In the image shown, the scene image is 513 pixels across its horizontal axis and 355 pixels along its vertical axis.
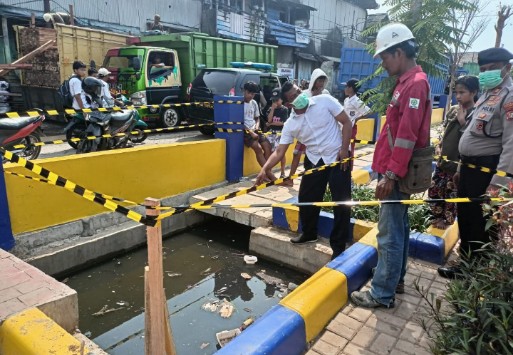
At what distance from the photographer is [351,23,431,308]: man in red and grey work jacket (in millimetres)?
2445

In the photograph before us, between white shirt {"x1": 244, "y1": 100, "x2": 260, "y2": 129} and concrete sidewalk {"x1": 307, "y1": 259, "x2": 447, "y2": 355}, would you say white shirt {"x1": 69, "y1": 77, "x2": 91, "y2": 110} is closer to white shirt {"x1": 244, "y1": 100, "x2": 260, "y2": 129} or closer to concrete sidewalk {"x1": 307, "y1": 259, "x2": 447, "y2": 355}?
white shirt {"x1": 244, "y1": 100, "x2": 260, "y2": 129}

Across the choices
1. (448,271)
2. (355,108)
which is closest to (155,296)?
(448,271)

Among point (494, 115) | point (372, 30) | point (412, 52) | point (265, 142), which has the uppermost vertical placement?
point (372, 30)

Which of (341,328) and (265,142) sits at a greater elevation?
(265,142)

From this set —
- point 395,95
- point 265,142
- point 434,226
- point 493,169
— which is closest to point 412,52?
point 395,95

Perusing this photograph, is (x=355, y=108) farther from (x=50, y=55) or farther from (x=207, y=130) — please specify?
(x=50, y=55)

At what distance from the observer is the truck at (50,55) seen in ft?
35.9

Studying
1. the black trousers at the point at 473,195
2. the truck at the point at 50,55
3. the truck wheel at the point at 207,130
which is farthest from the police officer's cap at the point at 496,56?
the truck at the point at 50,55

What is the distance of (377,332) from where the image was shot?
2.61 m

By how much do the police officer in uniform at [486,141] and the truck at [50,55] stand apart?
1065 cm

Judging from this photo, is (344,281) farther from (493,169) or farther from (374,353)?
(493,169)

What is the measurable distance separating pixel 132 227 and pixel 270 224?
1.71m

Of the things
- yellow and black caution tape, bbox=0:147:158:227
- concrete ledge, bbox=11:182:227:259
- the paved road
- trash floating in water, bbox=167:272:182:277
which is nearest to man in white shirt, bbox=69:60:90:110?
the paved road

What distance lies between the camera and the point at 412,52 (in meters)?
2.55
